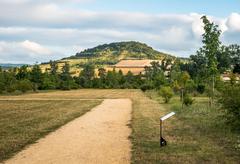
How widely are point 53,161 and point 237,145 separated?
5.66 meters

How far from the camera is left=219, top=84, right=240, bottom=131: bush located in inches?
673

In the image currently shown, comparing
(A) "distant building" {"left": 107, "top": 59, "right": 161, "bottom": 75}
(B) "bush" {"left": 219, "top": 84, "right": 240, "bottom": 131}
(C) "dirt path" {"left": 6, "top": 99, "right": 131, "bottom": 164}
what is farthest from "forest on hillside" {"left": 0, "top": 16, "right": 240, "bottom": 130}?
(A) "distant building" {"left": 107, "top": 59, "right": 161, "bottom": 75}

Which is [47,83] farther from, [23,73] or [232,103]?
[232,103]

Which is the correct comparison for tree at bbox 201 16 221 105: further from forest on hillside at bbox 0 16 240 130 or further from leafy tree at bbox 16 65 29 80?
leafy tree at bbox 16 65 29 80

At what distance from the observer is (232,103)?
17.4m

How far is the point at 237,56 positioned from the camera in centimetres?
9550

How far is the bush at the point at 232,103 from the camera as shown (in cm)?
1709

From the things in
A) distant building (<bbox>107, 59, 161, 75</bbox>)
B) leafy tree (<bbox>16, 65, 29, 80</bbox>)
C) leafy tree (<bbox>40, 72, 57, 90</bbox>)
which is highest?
distant building (<bbox>107, 59, 161, 75</bbox>)

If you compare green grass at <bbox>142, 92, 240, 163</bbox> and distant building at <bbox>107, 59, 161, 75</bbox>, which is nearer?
green grass at <bbox>142, 92, 240, 163</bbox>

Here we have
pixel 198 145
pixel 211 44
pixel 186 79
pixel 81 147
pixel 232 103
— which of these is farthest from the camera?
pixel 186 79

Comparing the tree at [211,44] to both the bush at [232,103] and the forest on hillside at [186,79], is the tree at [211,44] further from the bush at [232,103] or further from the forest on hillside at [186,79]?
the bush at [232,103]

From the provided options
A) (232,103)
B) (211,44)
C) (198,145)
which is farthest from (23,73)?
(198,145)

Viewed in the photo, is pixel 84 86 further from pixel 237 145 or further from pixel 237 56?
pixel 237 145

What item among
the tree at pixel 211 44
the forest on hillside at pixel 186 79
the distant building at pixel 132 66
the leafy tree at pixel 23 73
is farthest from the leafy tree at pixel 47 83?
the tree at pixel 211 44
